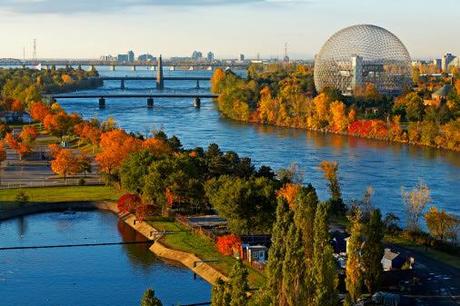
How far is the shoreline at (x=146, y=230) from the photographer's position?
57.9 feet

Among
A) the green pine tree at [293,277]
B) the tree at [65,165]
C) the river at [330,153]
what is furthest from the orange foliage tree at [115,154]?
the green pine tree at [293,277]

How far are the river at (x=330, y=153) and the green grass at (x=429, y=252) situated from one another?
2825mm

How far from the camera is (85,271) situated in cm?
1812

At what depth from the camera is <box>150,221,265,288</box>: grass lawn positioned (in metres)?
17.0

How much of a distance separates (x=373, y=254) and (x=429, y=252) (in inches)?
155

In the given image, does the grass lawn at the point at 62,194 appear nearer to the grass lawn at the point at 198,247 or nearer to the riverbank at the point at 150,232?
the riverbank at the point at 150,232

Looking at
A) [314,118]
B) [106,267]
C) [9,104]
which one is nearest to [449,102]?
[314,118]

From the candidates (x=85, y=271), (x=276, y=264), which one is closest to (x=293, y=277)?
(x=276, y=264)

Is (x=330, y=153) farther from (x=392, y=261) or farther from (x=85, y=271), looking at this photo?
(x=85, y=271)

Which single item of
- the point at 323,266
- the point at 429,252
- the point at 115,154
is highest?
the point at 323,266

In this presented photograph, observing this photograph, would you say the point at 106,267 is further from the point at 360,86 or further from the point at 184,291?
the point at 360,86

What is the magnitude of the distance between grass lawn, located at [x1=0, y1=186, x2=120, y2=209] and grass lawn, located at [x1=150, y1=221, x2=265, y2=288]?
425cm

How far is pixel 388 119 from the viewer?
44.7 m

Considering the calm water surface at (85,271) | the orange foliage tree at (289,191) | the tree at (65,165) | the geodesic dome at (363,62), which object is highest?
the geodesic dome at (363,62)
